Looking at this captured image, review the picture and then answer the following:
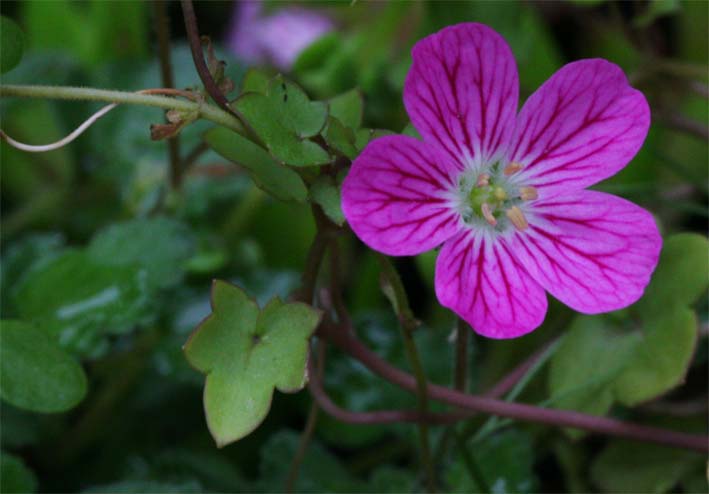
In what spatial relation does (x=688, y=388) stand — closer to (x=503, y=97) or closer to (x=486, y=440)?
(x=486, y=440)

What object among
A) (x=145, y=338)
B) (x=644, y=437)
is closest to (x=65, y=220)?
(x=145, y=338)

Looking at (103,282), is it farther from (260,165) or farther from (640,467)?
(640,467)

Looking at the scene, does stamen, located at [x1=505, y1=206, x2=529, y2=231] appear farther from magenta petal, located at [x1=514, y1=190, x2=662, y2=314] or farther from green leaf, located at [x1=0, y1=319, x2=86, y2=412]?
green leaf, located at [x1=0, y1=319, x2=86, y2=412]

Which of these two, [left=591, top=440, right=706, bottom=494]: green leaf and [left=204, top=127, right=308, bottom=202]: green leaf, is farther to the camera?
[left=591, top=440, right=706, bottom=494]: green leaf

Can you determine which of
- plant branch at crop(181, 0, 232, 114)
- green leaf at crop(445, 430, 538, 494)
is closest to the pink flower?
plant branch at crop(181, 0, 232, 114)

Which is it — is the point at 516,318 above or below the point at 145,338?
above

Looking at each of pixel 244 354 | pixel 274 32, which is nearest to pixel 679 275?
pixel 244 354
